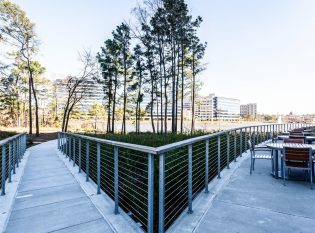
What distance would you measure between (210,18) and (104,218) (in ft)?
53.5

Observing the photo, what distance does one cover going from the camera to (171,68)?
52.5 ft

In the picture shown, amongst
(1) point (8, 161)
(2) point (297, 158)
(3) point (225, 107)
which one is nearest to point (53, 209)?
(1) point (8, 161)

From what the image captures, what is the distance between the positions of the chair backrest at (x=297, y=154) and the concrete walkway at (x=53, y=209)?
354cm

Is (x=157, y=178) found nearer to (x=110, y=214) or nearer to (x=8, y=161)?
(x=110, y=214)

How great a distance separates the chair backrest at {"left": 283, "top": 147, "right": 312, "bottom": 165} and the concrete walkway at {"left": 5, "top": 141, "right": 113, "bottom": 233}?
11.6ft

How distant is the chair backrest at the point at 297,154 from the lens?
3.82m

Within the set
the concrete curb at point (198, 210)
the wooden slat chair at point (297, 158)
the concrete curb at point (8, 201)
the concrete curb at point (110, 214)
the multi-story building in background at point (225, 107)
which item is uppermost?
the multi-story building in background at point (225, 107)

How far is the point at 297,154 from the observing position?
3891 millimetres

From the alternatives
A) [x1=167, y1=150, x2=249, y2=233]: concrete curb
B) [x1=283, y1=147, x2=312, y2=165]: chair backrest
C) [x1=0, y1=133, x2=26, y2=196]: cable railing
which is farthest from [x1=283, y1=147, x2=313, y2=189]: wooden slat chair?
[x1=0, y1=133, x2=26, y2=196]: cable railing

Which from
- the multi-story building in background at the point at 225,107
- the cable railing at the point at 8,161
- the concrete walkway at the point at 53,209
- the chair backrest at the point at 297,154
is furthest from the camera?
the multi-story building in background at the point at 225,107

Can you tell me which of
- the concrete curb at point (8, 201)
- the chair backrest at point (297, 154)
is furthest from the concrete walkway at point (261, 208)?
the concrete curb at point (8, 201)

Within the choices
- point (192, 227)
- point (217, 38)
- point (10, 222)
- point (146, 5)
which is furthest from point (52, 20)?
point (192, 227)

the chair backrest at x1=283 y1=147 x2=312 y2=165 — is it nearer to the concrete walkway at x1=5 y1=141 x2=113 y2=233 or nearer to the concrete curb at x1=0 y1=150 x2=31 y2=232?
the concrete walkway at x1=5 y1=141 x2=113 y2=233

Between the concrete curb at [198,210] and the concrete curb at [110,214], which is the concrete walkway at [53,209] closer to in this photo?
the concrete curb at [110,214]
